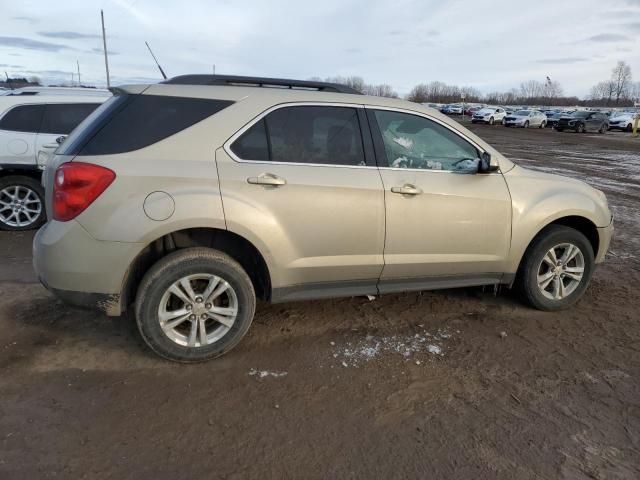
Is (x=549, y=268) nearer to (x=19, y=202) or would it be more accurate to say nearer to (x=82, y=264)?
(x=82, y=264)

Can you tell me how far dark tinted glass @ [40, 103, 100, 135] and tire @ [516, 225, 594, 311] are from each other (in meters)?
6.06

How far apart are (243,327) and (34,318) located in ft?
6.16

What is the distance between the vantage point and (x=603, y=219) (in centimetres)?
466

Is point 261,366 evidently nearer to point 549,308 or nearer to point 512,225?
point 512,225

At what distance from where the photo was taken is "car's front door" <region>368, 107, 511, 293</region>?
12.8 ft

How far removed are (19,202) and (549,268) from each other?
21.8 ft

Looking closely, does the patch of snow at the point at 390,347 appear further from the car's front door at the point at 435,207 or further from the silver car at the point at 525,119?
the silver car at the point at 525,119

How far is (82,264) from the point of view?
3305mm

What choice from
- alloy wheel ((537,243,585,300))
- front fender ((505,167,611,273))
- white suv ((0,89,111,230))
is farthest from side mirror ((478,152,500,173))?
white suv ((0,89,111,230))

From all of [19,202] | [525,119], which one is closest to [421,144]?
[19,202]

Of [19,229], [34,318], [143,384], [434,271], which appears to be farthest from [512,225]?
[19,229]

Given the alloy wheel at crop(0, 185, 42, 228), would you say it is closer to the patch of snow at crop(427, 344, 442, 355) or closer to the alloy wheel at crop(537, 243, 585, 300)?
the patch of snow at crop(427, 344, 442, 355)

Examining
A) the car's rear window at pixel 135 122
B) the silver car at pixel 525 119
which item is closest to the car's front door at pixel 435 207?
the car's rear window at pixel 135 122

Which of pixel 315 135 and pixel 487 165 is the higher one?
pixel 315 135
